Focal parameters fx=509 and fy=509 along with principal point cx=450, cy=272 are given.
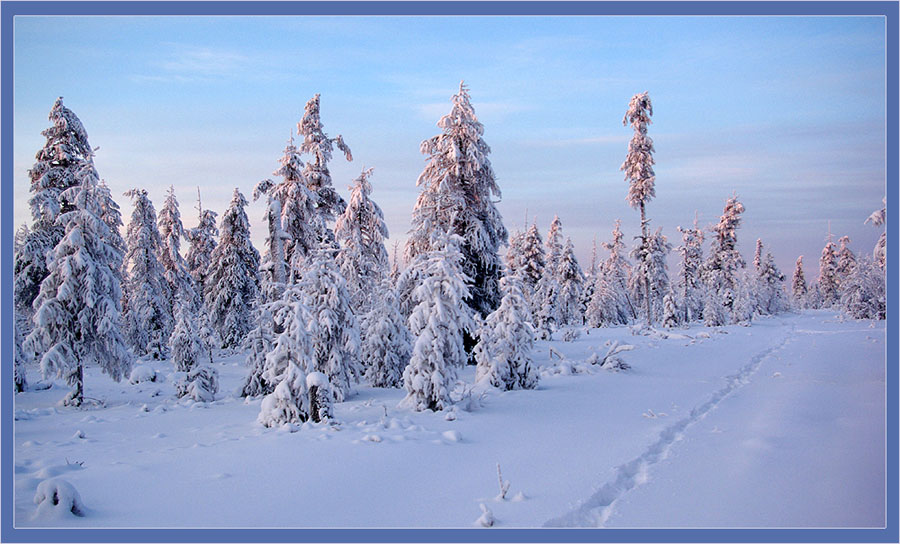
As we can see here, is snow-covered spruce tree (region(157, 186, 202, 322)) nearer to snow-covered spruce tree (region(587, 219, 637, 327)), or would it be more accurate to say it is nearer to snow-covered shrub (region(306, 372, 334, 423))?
snow-covered shrub (region(306, 372, 334, 423))

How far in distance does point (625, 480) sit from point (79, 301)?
16462 millimetres

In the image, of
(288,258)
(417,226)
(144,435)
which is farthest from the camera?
(288,258)

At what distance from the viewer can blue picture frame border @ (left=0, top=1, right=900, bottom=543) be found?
5.72 meters

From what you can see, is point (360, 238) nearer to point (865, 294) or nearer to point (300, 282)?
point (300, 282)

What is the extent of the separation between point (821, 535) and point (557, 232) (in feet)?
163

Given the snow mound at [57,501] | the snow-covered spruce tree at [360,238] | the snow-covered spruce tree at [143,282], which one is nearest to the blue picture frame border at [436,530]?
the snow mound at [57,501]

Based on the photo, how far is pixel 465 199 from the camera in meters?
20.9

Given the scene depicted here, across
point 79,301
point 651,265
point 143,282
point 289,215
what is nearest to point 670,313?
point 651,265

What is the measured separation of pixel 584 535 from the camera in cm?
573

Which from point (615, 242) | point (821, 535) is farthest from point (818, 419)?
point (615, 242)

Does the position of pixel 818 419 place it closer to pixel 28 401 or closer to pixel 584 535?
pixel 584 535

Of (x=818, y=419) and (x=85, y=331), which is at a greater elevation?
(x=85, y=331)

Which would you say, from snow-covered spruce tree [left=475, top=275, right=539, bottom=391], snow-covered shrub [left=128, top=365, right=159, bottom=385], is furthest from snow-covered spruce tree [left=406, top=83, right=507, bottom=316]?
snow-covered shrub [left=128, top=365, right=159, bottom=385]

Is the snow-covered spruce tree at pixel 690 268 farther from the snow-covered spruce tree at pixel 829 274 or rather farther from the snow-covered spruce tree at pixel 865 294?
the snow-covered spruce tree at pixel 829 274
